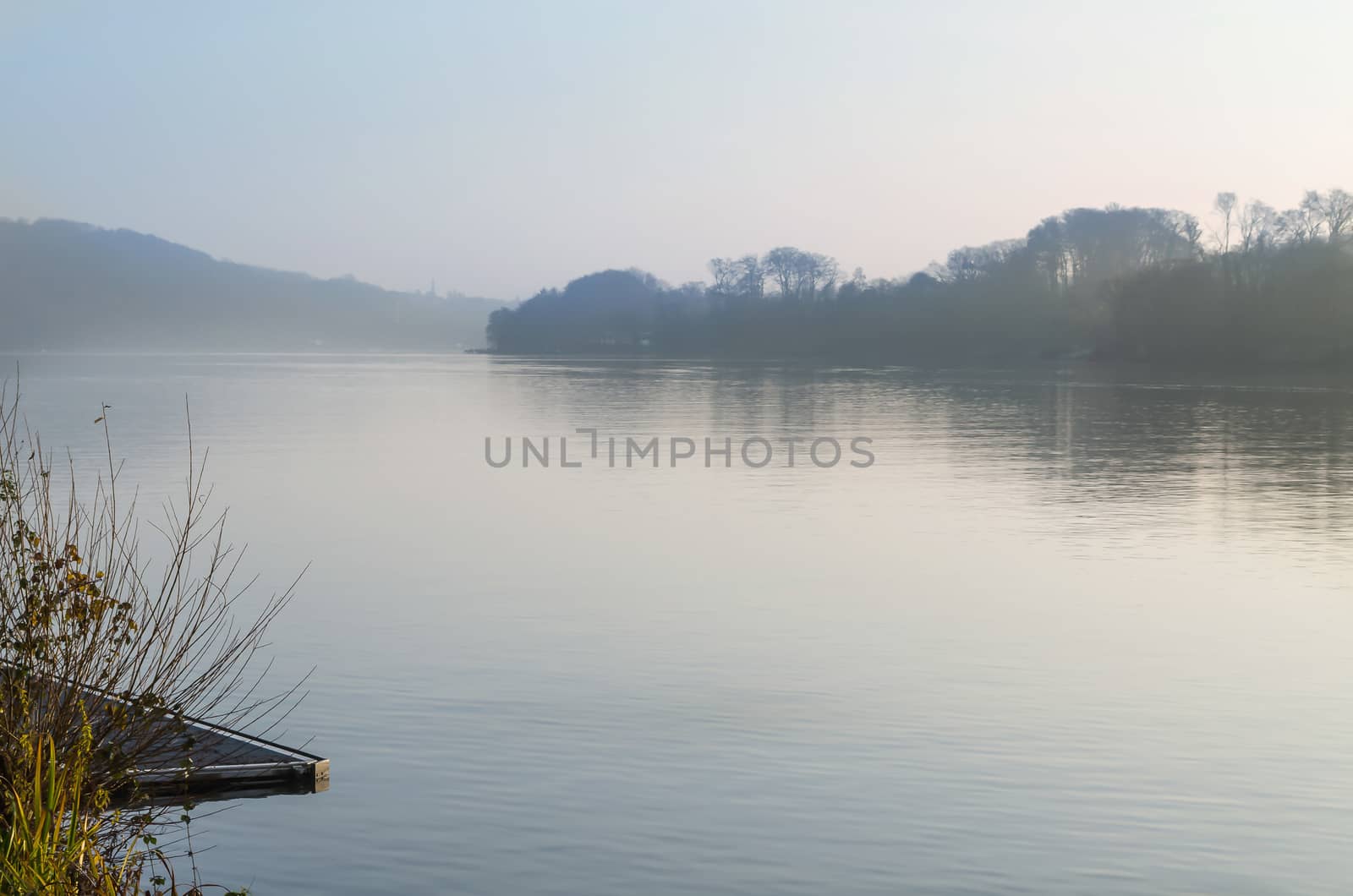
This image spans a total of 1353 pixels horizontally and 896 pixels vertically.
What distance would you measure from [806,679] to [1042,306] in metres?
102

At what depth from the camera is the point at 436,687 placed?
9656 millimetres

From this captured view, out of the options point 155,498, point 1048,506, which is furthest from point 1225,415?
point 155,498

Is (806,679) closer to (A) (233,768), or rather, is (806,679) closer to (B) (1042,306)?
(A) (233,768)

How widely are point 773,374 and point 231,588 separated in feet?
236

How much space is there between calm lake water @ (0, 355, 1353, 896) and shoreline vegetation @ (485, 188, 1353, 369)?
187 feet


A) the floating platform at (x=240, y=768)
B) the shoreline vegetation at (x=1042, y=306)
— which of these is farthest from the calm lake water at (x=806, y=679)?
the shoreline vegetation at (x=1042, y=306)

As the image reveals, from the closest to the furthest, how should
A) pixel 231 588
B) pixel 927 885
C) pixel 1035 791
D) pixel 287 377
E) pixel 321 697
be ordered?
pixel 927 885
pixel 1035 791
pixel 321 697
pixel 231 588
pixel 287 377

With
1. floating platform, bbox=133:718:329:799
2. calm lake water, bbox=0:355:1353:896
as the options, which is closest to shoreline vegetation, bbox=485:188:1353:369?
calm lake water, bbox=0:355:1353:896

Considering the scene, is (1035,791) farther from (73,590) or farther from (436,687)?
(73,590)

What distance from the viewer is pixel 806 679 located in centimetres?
1000

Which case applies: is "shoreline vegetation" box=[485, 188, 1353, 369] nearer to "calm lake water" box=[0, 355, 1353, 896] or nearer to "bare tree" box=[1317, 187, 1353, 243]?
"bare tree" box=[1317, 187, 1353, 243]

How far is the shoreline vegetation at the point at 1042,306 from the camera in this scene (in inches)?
3007

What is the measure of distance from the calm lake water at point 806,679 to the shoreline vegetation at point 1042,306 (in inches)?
2240

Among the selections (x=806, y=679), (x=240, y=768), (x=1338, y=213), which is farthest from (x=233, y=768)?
(x=1338, y=213)
